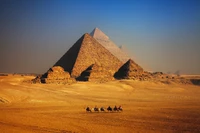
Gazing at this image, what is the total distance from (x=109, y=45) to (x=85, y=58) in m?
49.7

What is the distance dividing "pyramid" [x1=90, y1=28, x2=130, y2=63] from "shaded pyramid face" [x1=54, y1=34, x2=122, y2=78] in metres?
39.3

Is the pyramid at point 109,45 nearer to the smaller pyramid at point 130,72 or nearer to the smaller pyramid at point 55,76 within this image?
the smaller pyramid at point 130,72

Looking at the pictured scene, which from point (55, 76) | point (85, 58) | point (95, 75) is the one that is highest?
point (85, 58)

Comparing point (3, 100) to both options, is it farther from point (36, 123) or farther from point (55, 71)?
point (55, 71)

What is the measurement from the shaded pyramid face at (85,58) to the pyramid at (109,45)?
1547 inches

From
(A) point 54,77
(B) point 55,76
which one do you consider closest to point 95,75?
(B) point 55,76

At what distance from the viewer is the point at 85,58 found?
165 ft

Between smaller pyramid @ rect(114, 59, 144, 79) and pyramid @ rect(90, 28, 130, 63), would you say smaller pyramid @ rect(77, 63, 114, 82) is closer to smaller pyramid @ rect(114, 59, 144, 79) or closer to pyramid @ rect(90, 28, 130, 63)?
smaller pyramid @ rect(114, 59, 144, 79)

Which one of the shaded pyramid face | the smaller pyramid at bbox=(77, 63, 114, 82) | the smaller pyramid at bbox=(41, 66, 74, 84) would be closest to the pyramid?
the shaded pyramid face

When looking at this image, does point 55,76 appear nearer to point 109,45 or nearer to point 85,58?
point 85,58

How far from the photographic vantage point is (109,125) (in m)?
9.80

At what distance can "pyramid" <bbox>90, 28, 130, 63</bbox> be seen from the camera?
9536cm

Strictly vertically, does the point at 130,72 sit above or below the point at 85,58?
below

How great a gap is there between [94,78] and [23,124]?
1202 inches
